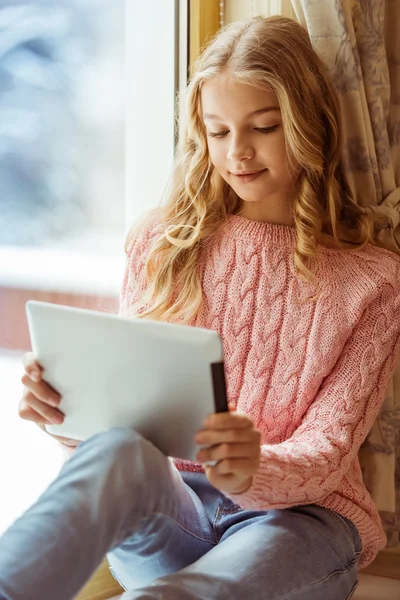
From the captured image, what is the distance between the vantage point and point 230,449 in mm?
1127

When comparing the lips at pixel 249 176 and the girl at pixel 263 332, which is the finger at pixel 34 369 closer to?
the girl at pixel 263 332

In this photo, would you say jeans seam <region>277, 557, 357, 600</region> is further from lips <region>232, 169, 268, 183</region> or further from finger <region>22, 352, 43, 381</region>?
lips <region>232, 169, 268, 183</region>

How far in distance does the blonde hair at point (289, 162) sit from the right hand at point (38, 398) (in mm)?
309

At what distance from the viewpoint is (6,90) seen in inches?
64.4

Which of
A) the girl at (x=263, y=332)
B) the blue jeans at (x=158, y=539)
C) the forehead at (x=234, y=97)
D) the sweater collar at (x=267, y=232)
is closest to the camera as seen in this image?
the blue jeans at (x=158, y=539)

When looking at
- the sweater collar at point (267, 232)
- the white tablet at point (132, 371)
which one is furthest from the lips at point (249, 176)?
the white tablet at point (132, 371)

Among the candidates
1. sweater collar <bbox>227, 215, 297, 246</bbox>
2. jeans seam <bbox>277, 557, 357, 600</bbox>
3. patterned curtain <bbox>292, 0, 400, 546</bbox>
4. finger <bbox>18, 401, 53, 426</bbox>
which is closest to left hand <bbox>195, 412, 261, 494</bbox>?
jeans seam <bbox>277, 557, 357, 600</bbox>

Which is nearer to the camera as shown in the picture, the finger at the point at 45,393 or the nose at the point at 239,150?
the finger at the point at 45,393

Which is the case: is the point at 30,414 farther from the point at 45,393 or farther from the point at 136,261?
the point at 136,261

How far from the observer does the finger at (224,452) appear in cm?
112

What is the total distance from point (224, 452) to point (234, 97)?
2.00ft

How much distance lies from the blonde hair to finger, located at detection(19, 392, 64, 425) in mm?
318

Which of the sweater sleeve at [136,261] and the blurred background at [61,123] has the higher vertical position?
the blurred background at [61,123]

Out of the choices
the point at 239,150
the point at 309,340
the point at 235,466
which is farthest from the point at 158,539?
the point at 239,150
